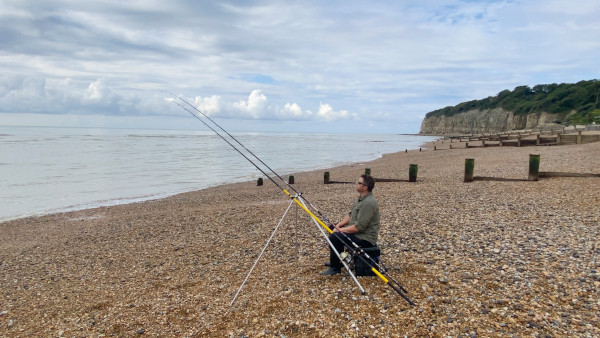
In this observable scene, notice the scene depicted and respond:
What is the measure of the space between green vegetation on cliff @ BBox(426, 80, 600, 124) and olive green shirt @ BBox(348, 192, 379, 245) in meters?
67.2

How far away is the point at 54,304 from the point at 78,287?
2.21 ft

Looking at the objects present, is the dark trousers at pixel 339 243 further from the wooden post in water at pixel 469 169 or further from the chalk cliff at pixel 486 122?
the chalk cliff at pixel 486 122

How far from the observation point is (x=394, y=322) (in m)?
4.43

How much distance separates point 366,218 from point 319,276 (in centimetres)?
126

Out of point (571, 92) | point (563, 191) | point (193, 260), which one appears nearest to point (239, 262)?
point (193, 260)


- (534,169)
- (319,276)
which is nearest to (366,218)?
(319,276)

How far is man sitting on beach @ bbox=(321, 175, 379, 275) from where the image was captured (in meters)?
5.48

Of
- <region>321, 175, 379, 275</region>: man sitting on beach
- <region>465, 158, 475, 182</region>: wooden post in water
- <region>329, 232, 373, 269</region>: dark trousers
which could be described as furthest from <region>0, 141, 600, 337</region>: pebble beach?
<region>465, 158, 475, 182</region>: wooden post in water

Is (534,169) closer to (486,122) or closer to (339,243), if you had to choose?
(339,243)

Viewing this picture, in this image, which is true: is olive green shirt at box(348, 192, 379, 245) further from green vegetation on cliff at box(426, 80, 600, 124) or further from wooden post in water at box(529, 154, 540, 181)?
green vegetation on cliff at box(426, 80, 600, 124)

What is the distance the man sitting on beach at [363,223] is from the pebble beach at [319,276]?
58cm

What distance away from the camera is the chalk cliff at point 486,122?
3168 inches

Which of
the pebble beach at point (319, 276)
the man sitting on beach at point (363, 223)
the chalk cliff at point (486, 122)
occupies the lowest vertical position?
the pebble beach at point (319, 276)

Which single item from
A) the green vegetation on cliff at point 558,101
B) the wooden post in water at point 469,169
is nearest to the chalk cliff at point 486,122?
the green vegetation on cliff at point 558,101
